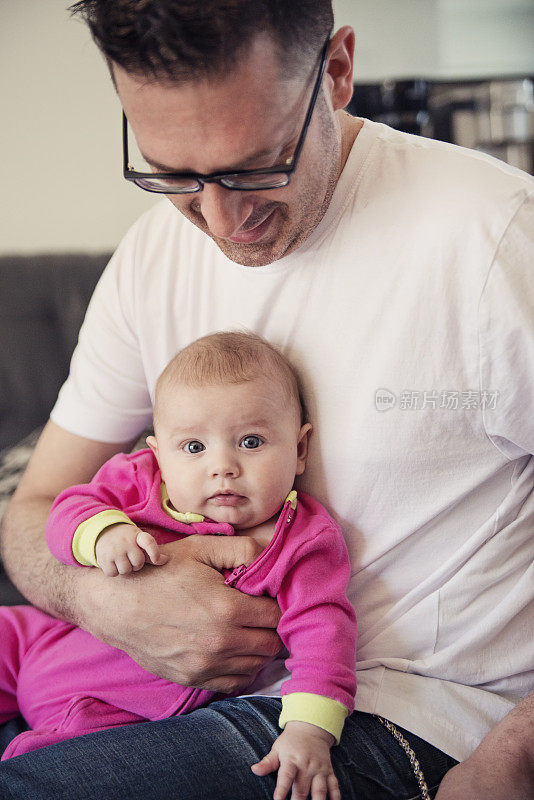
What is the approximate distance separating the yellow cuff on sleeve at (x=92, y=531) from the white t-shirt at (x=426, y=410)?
0.32 meters

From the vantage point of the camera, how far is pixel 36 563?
4.92 feet

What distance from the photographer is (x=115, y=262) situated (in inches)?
62.1

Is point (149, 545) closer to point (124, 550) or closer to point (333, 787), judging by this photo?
point (124, 550)

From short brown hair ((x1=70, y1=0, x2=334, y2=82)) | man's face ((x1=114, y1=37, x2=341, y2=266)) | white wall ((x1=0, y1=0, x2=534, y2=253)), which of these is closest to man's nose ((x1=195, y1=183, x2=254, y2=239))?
man's face ((x1=114, y1=37, x2=341, y2=266))

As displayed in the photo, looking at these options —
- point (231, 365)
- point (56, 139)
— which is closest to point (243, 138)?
point (231, 365)

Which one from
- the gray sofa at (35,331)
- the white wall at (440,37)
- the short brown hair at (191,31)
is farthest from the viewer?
the white wall at (440,37)

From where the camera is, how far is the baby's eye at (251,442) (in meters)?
1.27

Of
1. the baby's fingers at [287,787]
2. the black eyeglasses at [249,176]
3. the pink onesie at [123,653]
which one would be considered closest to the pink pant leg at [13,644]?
the pink onesie at [123,653]

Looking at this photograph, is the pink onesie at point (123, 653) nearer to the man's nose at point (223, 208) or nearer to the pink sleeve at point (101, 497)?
the pink sleeve at point (101, 497)

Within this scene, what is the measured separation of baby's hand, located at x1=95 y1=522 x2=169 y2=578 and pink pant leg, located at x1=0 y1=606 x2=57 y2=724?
32 centimetres

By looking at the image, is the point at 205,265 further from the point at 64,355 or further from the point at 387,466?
the point at 64,355

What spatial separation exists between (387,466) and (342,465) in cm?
8

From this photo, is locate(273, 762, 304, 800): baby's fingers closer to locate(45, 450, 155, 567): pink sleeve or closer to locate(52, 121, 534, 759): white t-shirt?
locate(52, 121, 534, 759): white t-shirt

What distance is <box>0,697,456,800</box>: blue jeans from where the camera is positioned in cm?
108
